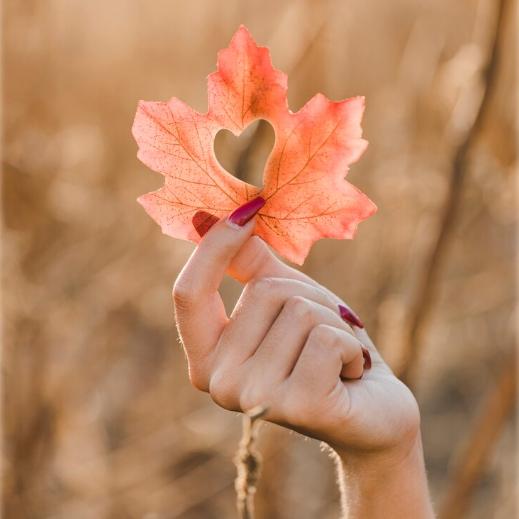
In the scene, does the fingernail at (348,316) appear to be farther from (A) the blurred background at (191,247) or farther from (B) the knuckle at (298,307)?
(A) the blurred background at (191,247)

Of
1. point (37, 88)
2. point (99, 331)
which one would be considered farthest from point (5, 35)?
point (99, 331)

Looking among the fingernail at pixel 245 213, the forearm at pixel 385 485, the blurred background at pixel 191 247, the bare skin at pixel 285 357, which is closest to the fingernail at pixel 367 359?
the bare skin at pixel 285 357

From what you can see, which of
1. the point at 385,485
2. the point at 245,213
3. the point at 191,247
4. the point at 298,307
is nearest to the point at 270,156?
the point at 245,213

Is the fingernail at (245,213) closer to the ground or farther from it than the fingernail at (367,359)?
farther from it

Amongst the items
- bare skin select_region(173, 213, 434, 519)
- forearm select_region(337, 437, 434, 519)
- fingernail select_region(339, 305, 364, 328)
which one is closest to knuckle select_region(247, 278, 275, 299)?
bare skin select_region(173, 213, 434, 519)

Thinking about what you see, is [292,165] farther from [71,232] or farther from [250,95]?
[71,232]

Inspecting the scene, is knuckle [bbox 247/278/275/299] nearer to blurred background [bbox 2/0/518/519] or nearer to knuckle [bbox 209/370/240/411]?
knuckle [bbox 209/370/240/411]

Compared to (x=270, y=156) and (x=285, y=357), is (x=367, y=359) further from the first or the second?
(x=270, y=156)
